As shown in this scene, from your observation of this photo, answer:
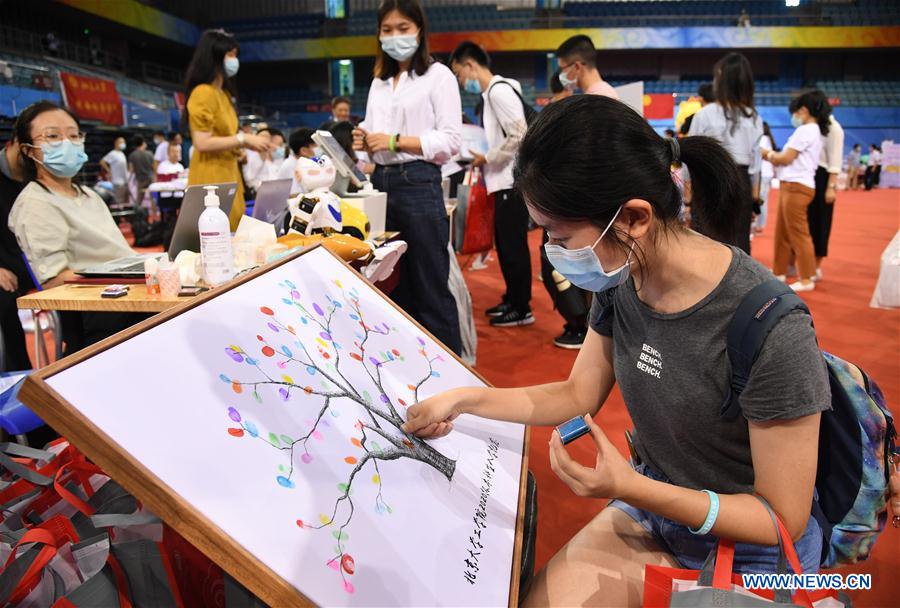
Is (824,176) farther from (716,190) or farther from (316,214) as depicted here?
(716,190)

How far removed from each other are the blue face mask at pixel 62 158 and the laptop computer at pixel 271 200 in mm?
611

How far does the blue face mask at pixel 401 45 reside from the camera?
2514 millimetres

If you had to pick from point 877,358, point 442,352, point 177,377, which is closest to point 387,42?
point 442,352

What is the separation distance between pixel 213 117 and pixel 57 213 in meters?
0.97

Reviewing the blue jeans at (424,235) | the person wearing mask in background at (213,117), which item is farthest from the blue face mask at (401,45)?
the person wearing mask in background at (213,117)

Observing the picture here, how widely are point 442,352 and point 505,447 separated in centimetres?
27

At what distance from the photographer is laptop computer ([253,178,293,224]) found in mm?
2361

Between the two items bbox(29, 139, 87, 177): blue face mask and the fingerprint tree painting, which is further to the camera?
bbox(29, 139, 87, 177): blue face mask

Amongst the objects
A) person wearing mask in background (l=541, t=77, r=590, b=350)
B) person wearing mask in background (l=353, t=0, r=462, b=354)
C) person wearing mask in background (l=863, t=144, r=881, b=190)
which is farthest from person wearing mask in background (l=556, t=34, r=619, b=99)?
person wearing mask in background (l=863, t=144, r=881, b=190)

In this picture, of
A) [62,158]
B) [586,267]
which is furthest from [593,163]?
[62,158]

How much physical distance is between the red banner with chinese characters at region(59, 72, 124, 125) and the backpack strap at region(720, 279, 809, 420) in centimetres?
1156

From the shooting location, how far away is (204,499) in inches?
26.3

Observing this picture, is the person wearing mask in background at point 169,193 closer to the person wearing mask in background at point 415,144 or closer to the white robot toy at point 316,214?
the person wearing mask in background at point 415,144

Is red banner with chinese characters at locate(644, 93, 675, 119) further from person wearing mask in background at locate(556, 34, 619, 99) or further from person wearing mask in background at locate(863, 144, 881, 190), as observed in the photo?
person wearing mask in background at locate(556, 34, 619, 99)
